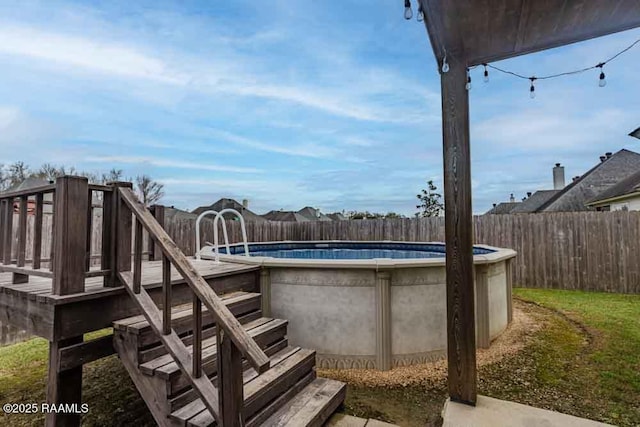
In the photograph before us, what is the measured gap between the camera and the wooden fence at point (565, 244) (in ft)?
23.1

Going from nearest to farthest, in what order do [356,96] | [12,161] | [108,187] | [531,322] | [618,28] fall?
[618,28]
[108,187]
[531,322]
[356,96]
[12,161]

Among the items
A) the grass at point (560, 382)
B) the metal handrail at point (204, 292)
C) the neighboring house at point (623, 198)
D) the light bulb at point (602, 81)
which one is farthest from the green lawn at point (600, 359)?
the neighboring house at point (623, 198)

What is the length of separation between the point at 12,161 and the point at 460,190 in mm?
22551

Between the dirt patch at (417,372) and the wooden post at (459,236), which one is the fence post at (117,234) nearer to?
the dirt patch at (417,372)

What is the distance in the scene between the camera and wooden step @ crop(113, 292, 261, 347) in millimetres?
2162

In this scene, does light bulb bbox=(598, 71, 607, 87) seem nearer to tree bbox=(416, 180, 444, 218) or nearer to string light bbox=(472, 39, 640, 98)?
string light bbox=(472, 39, 640, 98)

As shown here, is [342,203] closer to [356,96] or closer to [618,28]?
[356,96]

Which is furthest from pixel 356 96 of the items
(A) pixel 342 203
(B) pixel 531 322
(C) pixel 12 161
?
(C) pixel 12 161

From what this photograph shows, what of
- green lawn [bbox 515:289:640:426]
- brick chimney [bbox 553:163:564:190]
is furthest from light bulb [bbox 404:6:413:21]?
brick chimney [bbox 553:163:564:190]

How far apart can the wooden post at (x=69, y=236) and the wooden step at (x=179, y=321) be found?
42 cm

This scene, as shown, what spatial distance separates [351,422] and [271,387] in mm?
659

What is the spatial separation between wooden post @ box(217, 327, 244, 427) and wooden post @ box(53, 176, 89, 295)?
1201 millimetres

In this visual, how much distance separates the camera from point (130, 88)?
8.28 m

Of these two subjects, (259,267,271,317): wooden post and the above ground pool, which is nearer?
(259,267,271,317): wooden post
